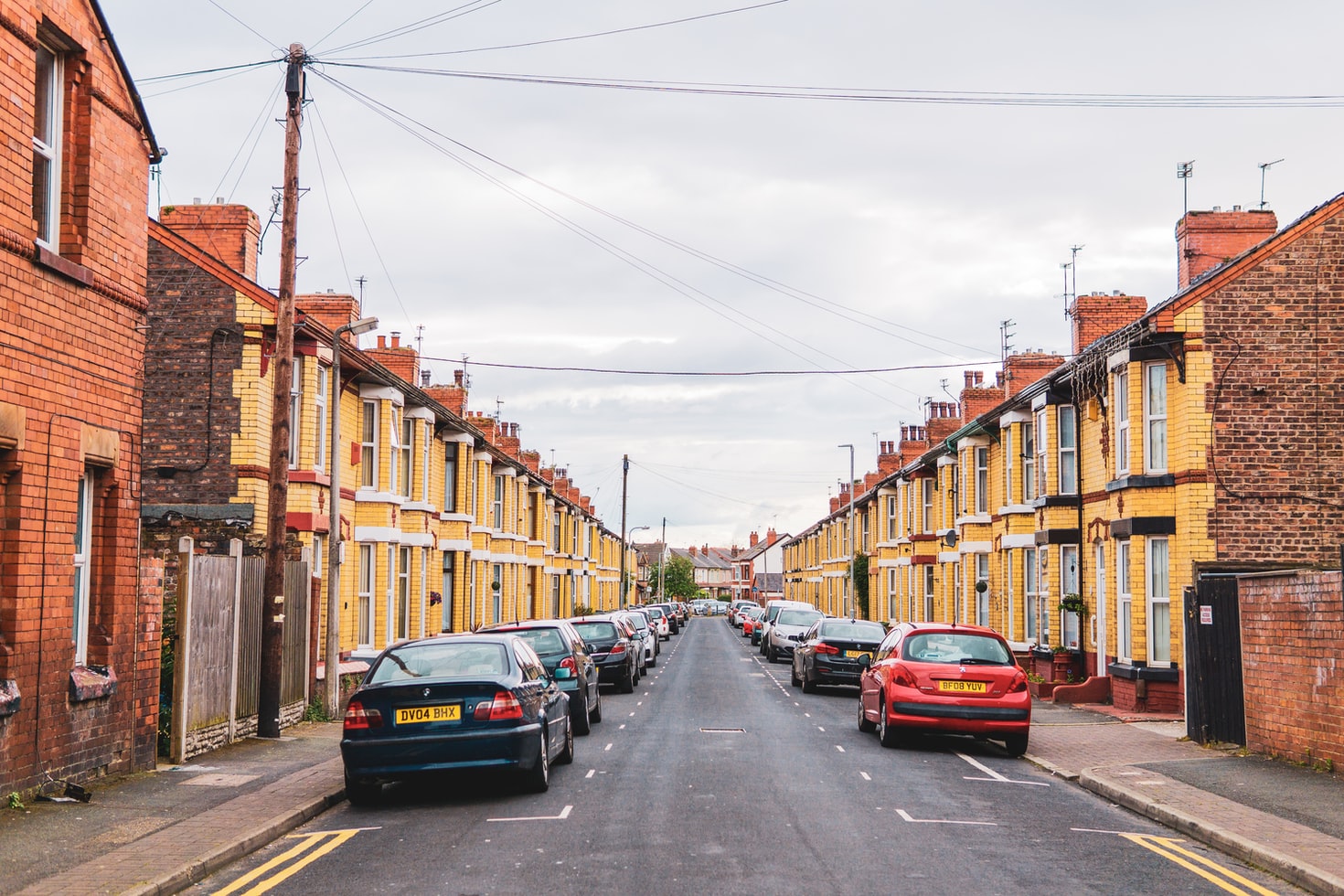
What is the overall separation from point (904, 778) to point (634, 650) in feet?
49.3

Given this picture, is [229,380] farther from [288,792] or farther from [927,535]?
[927,535]

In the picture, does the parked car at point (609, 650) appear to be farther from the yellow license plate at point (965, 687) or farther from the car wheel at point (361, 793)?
the car wheel at point (361, 793)

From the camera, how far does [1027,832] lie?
33.1 feet

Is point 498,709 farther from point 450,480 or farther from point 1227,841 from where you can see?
point 450,480

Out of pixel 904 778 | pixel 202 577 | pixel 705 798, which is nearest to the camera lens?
pixel 705 798

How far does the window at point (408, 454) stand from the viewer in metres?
28.3

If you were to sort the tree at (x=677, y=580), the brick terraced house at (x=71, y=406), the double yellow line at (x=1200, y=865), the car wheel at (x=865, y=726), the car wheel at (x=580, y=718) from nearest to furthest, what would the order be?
the double yellow line at (x=1200, y=865)
the brick terraced house at (x=71, y=406)
the car wheel at (x=580, y=718)
the car wheel at (x=865, y=726)
the tree at (x=677, y=580)

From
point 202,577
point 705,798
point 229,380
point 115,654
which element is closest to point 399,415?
point 229,380

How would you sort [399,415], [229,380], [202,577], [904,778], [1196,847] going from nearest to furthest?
[1196,847] → [904,778] → [202,577] → [229,380] → [399,415]

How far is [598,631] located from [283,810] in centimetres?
1511

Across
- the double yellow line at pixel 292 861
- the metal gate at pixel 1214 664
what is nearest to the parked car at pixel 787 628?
the metal gate at pixel 1214 664

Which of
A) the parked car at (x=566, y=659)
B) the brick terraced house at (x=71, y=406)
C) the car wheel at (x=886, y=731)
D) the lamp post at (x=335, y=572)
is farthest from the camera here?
the lamp post at (x=335, y=572)

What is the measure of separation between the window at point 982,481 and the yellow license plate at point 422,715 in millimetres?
24612

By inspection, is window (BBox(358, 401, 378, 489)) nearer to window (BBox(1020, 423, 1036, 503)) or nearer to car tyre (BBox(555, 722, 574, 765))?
car tyre (BBox(555, 722, 574, 765))
